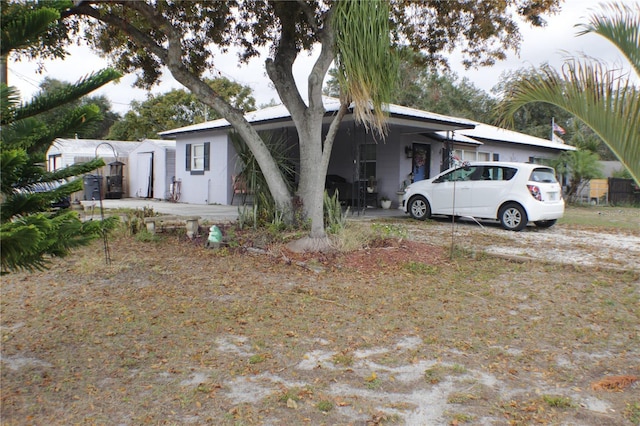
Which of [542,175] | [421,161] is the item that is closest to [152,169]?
[421,161]

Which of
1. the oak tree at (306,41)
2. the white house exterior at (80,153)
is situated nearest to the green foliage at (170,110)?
the white house exterior at (80,153)

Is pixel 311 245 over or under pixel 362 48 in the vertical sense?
under

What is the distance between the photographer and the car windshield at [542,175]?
11530 mm

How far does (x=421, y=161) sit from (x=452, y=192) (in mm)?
5381

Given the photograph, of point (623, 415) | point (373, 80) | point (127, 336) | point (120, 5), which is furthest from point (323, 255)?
point (120, 5)

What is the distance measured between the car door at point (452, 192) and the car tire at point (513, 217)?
0.91 m

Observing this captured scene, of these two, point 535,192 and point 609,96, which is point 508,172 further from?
point 609,96

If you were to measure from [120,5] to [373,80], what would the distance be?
556 cm

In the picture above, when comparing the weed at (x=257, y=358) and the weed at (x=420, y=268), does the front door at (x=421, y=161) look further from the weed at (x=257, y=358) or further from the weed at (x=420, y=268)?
the weed at (x=257, y=358)

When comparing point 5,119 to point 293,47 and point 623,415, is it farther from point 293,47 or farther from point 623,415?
→ point 293,47

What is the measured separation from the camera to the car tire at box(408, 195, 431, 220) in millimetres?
13660

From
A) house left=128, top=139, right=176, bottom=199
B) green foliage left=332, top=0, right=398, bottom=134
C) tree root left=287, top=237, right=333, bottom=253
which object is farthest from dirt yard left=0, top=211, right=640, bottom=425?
house left=128, top=139, right=176, bottom=199

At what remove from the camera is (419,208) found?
1386 centimetres

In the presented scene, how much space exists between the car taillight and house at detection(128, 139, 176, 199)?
49.7 feet
